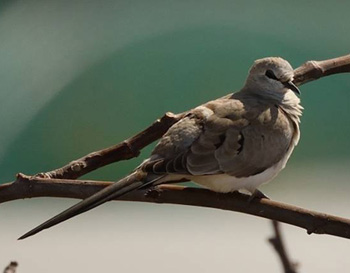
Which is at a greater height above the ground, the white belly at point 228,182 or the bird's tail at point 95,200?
the bird's tail at point 95,200

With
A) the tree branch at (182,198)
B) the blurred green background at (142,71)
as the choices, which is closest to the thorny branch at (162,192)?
the tree branch at (182,198)

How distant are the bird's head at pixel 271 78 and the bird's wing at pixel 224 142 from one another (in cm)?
8

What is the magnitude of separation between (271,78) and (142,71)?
96.9 inches

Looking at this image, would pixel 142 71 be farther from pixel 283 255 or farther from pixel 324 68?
pixel 283 255

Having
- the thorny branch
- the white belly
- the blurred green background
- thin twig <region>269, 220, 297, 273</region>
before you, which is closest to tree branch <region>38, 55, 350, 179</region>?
the thorny branch

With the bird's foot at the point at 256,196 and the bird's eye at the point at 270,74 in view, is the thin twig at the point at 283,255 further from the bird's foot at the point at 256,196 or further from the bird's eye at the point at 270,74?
the bird's eye at the point at 270,74

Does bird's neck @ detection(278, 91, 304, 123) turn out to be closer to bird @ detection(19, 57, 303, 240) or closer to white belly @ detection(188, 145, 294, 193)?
bird @ detection(19, 57, 303, 240)

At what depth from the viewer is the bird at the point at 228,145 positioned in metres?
1.40

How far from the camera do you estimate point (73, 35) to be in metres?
4.17

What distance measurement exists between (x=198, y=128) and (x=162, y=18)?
9.42ft

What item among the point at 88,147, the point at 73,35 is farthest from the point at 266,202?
the point at 73,35

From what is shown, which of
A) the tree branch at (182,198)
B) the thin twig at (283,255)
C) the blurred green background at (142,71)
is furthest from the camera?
the blurred green background at (142,71)

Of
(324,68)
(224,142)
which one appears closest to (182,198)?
(224,142)

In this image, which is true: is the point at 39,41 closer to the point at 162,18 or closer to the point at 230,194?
the point at 162,18
